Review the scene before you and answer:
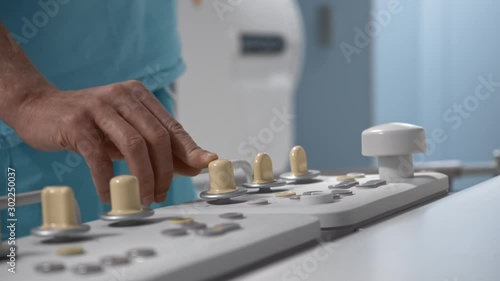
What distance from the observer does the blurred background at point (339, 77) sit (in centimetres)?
202

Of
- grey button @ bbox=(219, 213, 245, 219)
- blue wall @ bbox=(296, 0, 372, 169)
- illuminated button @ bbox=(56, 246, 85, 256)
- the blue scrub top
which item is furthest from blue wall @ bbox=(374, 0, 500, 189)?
illuminated button @ bbox=(56, 246, 85, 256)

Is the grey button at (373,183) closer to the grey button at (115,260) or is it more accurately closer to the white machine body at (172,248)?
the white machine body at (172,248)

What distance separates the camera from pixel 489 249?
17.5 inches

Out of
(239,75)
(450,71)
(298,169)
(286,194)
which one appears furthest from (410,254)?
(450,71)

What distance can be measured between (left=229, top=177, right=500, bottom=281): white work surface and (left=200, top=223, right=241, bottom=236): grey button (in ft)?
0.12

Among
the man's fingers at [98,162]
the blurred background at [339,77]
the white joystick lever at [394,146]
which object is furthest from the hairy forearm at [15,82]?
the blurred background at [339,77]

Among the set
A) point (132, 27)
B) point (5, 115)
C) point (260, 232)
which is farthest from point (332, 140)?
point (260, 232)

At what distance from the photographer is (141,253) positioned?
40cm

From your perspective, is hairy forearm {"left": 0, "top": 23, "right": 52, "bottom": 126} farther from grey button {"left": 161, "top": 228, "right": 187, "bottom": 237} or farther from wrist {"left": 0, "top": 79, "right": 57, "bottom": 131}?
grey button {"left": 161, "top": 228, "right": 187, "bottom": 237}

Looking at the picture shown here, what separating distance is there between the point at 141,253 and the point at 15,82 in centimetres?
46

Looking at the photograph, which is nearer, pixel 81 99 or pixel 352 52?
pixel 81 99

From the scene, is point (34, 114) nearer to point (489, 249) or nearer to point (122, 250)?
point (122, 250)

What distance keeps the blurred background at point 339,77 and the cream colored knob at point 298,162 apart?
31.3 inches

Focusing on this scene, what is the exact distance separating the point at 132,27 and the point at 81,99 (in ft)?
1.30
